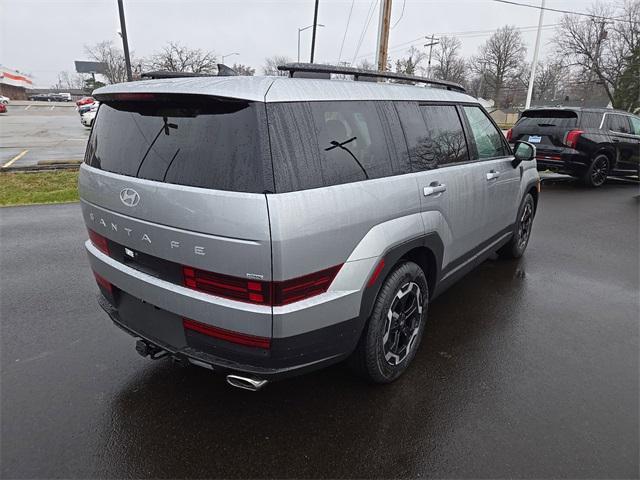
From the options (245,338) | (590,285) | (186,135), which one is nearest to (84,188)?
(186,135)

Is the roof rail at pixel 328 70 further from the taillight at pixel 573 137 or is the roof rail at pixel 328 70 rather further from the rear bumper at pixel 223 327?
the taillight at pixel 573 137

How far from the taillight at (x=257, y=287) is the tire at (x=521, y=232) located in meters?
3.56

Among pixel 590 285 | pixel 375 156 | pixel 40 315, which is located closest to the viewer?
pixel 375 156

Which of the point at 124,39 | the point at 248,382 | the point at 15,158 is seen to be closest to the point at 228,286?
the point at 248,382

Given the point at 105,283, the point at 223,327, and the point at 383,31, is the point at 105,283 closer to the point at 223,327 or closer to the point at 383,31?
the point at 223,327

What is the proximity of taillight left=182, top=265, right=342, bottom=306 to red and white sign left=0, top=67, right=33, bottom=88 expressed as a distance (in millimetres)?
86369

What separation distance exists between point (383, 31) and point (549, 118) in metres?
6.04

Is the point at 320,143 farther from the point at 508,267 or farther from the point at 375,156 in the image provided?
the point at 508,267

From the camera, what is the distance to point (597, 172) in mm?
10078

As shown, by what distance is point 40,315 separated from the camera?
3.64m

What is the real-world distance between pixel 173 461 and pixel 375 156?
6.52 ft

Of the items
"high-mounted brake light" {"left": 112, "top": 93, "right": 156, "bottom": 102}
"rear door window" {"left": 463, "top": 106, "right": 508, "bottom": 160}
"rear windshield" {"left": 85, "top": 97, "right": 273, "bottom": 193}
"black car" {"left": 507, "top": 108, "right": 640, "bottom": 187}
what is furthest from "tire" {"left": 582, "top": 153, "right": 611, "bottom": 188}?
"high-mounted brake light" {"left": 112, "top": 93, "right": 156, "bottom": 102}

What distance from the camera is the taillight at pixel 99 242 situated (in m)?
2.54

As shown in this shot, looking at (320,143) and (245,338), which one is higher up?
(320,143)
